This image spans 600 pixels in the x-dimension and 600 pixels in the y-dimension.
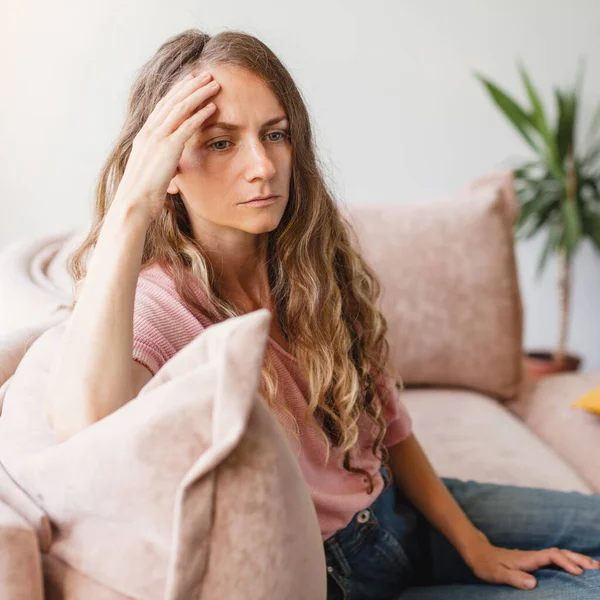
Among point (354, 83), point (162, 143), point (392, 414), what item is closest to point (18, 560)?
point (162, 143)

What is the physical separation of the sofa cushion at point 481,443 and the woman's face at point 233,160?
2.52 ft

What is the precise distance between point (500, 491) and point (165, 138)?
2.53 feet

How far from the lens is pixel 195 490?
1.69ft

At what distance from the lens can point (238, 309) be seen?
94cm

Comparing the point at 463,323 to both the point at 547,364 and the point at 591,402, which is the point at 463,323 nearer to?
the point at 591,402

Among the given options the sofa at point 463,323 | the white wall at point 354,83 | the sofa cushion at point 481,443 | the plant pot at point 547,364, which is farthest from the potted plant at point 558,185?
the sofa cushion at point 481,443

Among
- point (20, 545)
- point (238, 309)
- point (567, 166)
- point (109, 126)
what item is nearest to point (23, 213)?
point (109, 126)

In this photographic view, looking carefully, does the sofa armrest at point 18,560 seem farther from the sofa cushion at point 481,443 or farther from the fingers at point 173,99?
the sofa cushion at point 481,443

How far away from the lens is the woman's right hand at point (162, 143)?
0.75 metres

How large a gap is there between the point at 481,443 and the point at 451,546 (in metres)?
0.45

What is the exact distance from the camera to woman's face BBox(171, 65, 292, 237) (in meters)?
0.84

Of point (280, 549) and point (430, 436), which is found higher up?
point (280, 549)

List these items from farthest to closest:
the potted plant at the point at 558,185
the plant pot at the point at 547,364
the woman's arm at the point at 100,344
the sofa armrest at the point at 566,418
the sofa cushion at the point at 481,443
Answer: the plant pot at the point at 547,364 < the potted plant at the point at 558,185 < the sofa armrest at the point at 566,418 < the sofa cushion at the point at 481,443 < the woman's arm at the point at 100,344

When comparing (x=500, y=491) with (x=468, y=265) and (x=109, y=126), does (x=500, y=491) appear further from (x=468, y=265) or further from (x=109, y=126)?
(x=109, y=126)
